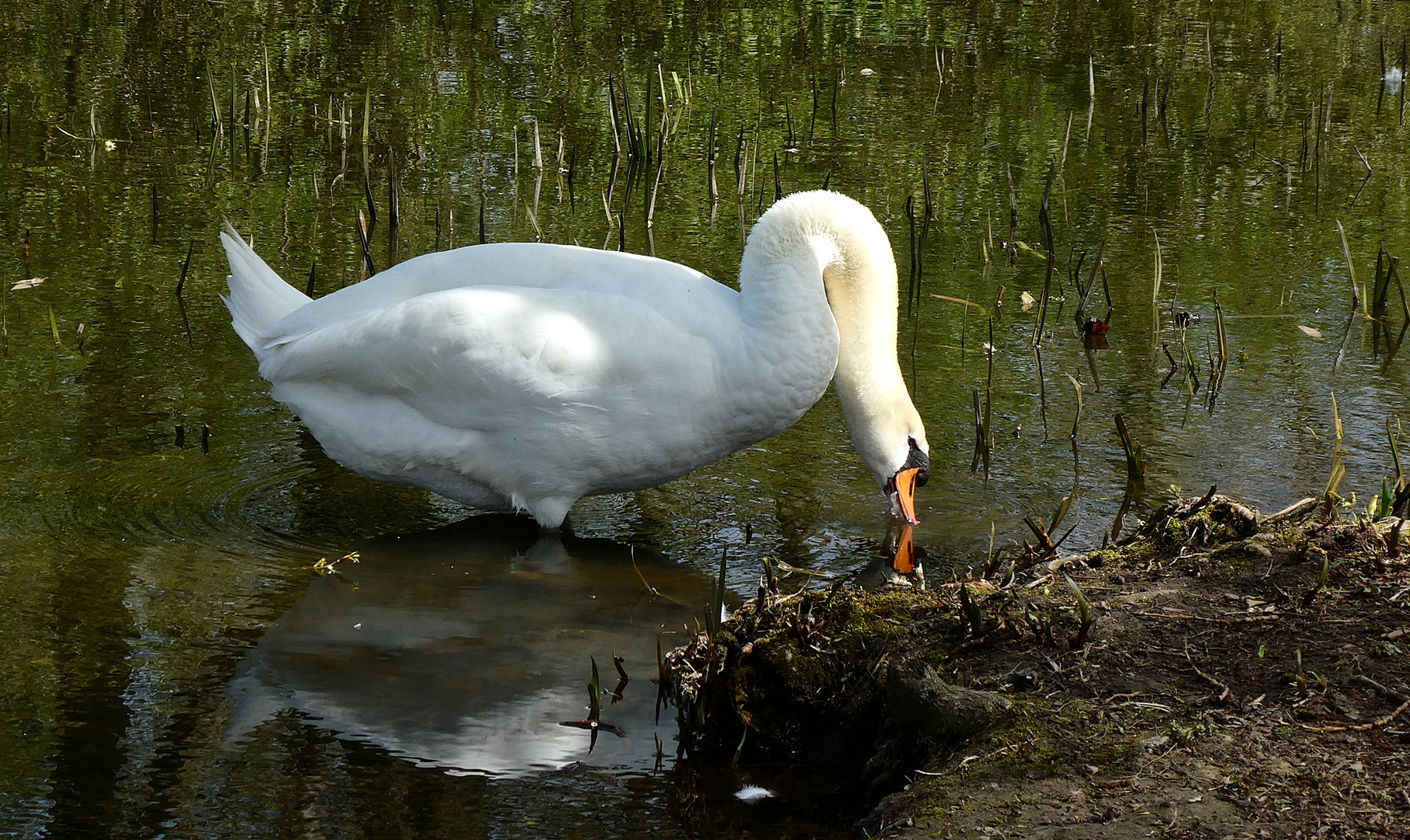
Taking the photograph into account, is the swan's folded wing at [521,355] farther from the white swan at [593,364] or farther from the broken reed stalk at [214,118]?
the broken reed stalk at [214,118]

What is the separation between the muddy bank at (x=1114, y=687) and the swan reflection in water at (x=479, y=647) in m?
0.33

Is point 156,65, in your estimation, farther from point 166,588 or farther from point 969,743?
point 969,743

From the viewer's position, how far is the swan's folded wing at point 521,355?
191 inches

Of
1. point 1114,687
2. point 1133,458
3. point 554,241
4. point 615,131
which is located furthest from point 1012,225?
point 1114,687

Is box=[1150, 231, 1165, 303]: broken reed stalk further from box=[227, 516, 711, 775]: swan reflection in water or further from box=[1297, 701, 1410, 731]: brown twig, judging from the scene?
box=[1297, 701, 1410, 731]: brown twig

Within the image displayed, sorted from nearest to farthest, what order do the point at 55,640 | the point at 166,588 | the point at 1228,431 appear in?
Result: 1. the point at 55,640
2. the point at 166,588
3. the point at 1228,431

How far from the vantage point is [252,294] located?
5.69 metres

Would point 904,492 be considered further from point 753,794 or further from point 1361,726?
point 1361,726

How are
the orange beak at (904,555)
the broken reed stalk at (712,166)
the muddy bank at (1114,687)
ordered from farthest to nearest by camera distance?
the broken reed stalk at (712,166) → the orange beak at (904,555) → the muddy bank at (1114,687)

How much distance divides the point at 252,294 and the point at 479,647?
2.02m

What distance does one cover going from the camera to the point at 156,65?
39.8ft

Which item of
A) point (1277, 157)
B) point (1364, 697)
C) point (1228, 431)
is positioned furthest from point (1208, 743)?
point (1277, 157)

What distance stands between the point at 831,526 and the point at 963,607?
1586mm

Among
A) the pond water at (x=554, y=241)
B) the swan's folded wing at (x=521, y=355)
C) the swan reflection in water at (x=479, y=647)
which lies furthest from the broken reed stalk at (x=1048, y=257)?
the swan reflection in water at (x=479, y=647)
